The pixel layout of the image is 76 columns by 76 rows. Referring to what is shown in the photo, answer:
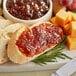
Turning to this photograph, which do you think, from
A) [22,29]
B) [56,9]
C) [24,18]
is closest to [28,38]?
[22,29]

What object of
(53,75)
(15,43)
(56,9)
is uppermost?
(56,9)

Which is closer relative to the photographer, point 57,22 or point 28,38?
point 28,38

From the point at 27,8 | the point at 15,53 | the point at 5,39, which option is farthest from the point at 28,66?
the point at 27,8

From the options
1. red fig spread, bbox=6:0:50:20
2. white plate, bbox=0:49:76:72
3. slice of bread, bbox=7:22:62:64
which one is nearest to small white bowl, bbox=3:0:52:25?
red fig spread, bbox=6:0:50:20

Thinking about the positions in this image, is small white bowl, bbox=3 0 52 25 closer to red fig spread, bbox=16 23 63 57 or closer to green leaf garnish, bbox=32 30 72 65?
red fig spread, bbox=16 23 63 57

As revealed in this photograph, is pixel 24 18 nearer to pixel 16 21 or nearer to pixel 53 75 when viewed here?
pixel 16 21

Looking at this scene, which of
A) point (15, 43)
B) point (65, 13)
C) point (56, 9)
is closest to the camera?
point (15, 43)

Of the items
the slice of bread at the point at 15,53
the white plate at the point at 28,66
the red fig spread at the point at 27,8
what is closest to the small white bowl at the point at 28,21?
the red fig spread at the point at 27,8
